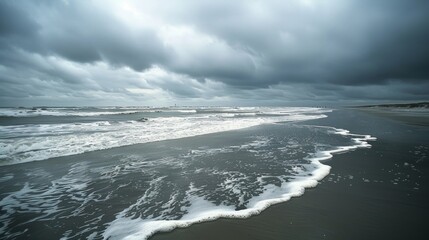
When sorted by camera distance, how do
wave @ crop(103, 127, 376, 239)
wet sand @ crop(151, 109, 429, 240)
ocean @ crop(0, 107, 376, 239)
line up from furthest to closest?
ocean @ crop(0, 107, 376, 239), wave @ crop(103, 127, 376, 239), wet sand @ crop(151, 109, 429, 240)

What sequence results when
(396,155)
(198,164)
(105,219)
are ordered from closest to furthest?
(105,219)
(198,164)
(396,155)

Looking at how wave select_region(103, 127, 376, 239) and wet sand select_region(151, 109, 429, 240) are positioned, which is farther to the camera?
wave select_region(103, 127, 376, 239)

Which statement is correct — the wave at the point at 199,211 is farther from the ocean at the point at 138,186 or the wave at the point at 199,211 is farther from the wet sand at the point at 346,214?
the wet sand at the point at 346,214

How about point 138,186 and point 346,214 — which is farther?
point 138,186

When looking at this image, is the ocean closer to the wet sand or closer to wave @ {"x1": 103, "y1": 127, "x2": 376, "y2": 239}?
wave @ {"x1": 103, "y1": 127, "x2": 376, "y2": 239}

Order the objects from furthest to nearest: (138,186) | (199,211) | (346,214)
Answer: (138,186), (199,211), (346,214)

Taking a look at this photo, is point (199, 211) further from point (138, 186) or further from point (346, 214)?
point (346, 214)

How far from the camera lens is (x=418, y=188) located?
6066 millimetres

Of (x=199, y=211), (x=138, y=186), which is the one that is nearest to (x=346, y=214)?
(x=199, y=211)

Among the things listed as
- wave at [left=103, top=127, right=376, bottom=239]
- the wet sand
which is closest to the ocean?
wave at [left=103, top=127, right=376, bottom=239]

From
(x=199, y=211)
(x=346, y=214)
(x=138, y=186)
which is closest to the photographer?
(x=346, y=214)

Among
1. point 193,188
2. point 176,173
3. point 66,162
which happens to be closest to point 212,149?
point 176,173

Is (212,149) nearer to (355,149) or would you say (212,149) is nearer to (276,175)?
(276,175)

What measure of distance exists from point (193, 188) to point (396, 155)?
959 cm
